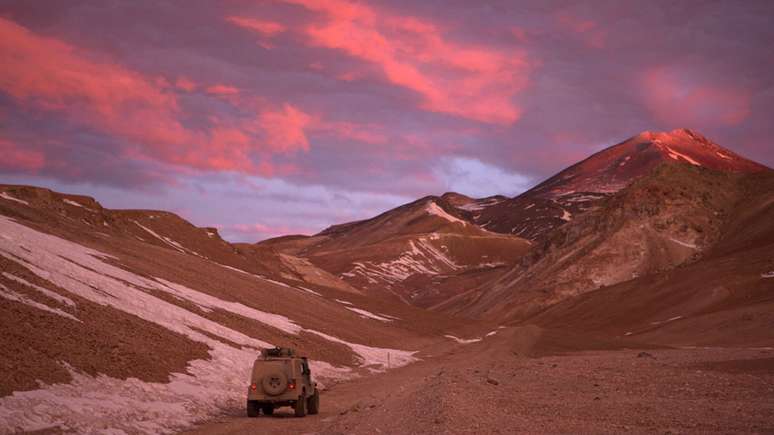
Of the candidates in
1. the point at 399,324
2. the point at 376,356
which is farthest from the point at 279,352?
the point at 399,324

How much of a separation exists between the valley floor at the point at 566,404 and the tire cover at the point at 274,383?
0.95 metres

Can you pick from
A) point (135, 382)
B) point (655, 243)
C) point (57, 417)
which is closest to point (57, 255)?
point (135, 382)

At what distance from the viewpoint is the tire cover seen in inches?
973

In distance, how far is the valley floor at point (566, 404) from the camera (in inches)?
722

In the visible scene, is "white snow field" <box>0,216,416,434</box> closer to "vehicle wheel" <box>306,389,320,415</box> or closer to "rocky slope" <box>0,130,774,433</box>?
"rocky slope" <box>0,130,774,433</box>

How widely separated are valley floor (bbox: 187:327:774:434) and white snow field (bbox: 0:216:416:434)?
2.05 metres

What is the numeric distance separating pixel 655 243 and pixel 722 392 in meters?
99.6

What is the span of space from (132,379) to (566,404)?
1568 cm

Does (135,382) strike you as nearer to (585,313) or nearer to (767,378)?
(767,378)

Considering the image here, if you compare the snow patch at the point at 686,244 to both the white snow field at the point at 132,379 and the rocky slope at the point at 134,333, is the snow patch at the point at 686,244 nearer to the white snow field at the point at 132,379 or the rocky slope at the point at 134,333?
the rocky slope at the point at 134,333

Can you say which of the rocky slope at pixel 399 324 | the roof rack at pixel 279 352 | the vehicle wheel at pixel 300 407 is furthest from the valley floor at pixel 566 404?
the roof rack at pixel 279 352

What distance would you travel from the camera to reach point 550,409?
22.0m

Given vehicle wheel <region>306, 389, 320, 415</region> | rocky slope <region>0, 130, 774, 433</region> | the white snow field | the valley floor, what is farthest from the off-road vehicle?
the white snow field

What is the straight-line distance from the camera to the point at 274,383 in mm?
24828
